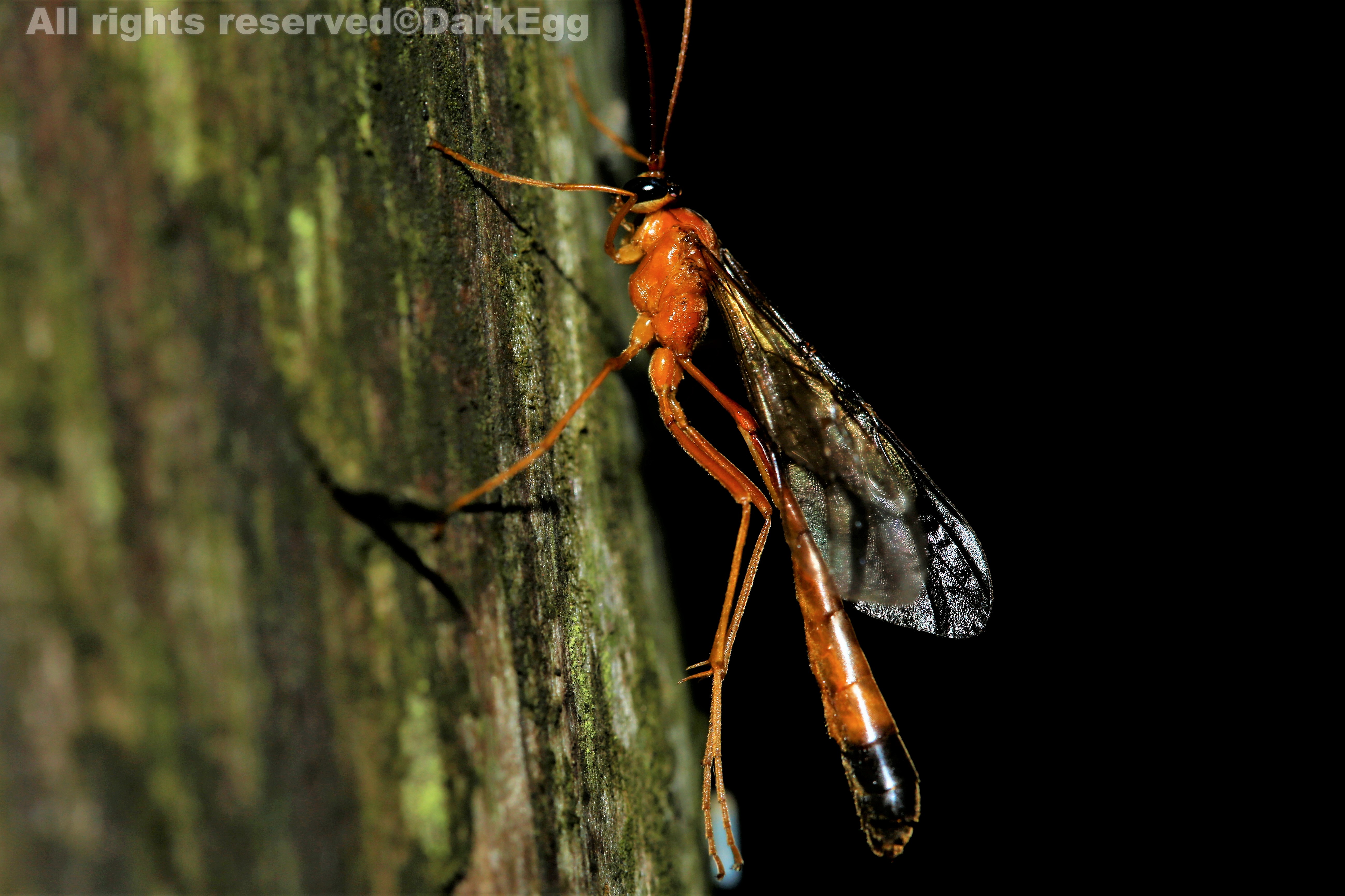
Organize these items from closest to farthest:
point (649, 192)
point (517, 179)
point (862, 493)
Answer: point (517, 179) → point (862, 493) → point (649, 192)

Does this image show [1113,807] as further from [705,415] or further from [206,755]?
[206,755]

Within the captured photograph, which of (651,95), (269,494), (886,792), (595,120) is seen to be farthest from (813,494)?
(269,494)

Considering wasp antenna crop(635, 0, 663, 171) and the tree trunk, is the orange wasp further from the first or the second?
the tree trunk

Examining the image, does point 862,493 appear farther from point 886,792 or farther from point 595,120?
point 595,120

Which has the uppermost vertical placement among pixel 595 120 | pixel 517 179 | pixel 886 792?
pixel 595 120

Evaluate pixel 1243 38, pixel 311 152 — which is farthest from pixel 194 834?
pixel 1243 38

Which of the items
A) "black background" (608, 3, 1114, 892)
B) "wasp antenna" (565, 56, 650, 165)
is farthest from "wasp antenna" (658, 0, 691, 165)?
"black background" (608, 3, 1114, 892)

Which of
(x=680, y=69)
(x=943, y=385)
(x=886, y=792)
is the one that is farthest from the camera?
Result: (x=943, y=385)
